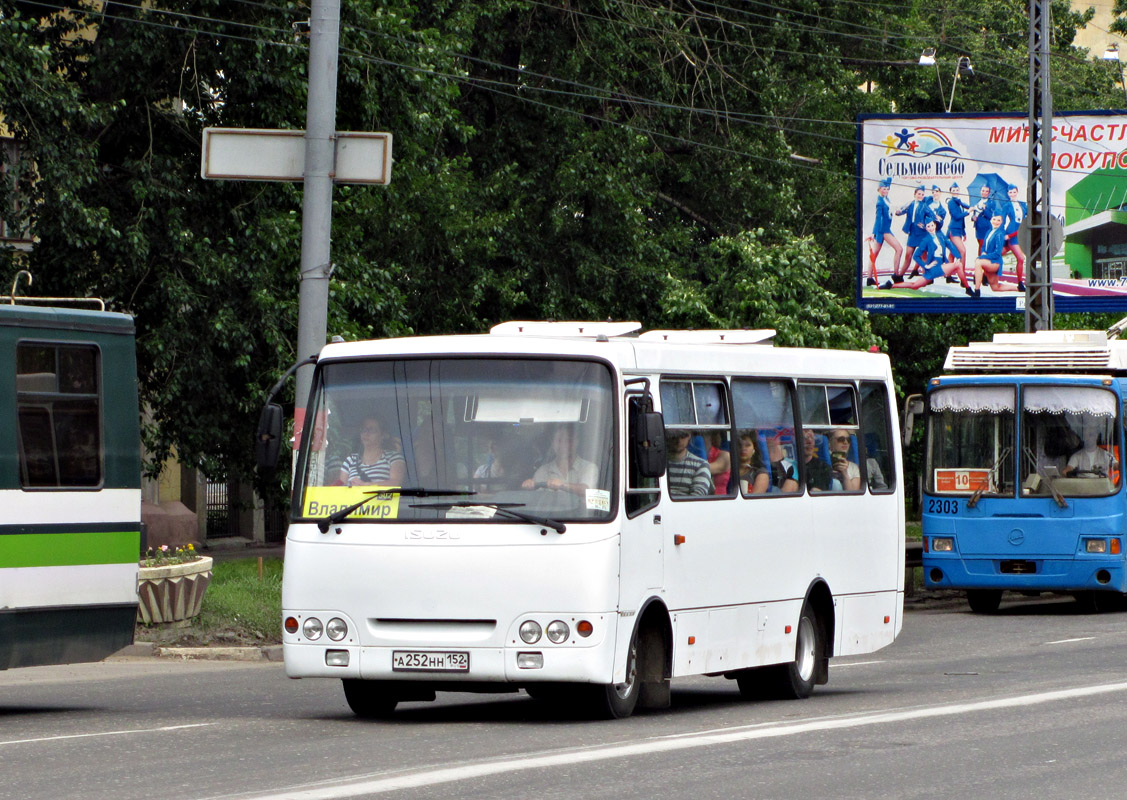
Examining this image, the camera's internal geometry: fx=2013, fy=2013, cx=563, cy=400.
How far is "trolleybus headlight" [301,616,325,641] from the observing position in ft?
38.1

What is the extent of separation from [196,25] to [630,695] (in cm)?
1526

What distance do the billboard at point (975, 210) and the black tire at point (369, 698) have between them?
79.3 feet

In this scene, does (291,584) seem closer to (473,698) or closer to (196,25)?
(473,698)

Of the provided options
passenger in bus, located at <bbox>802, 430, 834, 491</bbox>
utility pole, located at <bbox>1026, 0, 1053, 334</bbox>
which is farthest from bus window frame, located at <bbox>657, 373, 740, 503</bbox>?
utility pole, located at <bbox>1026, 0, 1053, 334</bbox>

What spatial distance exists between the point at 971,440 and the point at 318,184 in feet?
36.2

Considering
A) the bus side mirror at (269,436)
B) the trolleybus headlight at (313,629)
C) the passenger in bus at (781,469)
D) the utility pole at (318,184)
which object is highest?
the utility pole at (318,184)

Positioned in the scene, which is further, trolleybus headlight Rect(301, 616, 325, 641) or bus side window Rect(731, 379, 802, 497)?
bus side window Rect(731, 379, 802, 497)

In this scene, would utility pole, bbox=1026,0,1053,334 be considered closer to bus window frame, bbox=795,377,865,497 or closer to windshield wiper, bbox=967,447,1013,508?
windshield wiper, bbox=967,447,1013,508

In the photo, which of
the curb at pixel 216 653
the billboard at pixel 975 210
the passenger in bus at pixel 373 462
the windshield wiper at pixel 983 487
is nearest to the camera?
the passenger in bus at pixel 373 462

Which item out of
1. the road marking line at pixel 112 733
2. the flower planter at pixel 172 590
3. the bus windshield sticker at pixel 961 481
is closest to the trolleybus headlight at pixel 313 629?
the road marking line at pixel 112 733

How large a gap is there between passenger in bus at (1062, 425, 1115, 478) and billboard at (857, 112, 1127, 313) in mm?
11182

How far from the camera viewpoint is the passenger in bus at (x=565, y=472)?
37.8 ft

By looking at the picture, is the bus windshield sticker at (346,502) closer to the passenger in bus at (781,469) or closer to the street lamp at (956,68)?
the passenger in bus at (781,469)

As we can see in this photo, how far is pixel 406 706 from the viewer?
13609 mm
